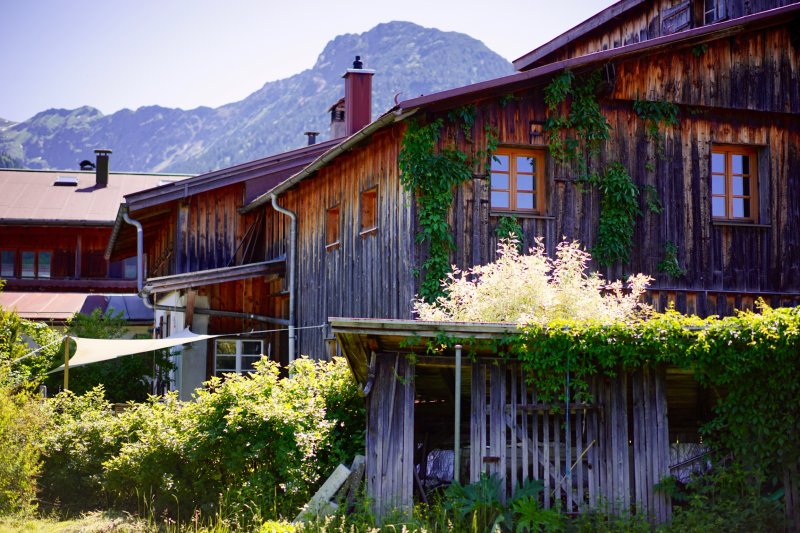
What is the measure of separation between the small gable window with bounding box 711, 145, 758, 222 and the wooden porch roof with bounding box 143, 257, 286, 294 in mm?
9484

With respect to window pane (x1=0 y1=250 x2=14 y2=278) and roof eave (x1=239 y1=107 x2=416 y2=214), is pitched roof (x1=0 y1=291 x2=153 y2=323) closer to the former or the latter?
window pane (x1=0 y1=250 x2=14 y2=278)

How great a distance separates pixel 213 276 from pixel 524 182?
8015mm

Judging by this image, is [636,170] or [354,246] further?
[354,246]

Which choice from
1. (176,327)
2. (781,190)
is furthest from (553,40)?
(176,327)

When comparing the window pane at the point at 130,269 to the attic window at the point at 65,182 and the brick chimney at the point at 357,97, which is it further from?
the brick chimney at the point at 357,97

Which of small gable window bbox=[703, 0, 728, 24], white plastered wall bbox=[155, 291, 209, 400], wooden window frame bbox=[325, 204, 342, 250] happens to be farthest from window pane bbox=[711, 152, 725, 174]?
white plastered wall bbox=[155, 291, 209, 400]

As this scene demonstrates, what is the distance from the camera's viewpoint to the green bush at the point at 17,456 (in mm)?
12383

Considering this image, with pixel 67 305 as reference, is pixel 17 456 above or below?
below

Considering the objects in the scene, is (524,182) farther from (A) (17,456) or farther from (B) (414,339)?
(A) (17,456)

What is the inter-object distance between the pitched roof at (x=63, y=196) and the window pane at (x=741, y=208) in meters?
23.0

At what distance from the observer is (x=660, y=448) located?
416 inches

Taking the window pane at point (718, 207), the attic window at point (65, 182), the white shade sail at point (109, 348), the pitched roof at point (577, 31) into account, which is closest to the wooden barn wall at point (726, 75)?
the window pane at point (718, 207)

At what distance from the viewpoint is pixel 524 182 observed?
15305 millimetres

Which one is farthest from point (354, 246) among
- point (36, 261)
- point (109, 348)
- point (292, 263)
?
point (36, 261)
